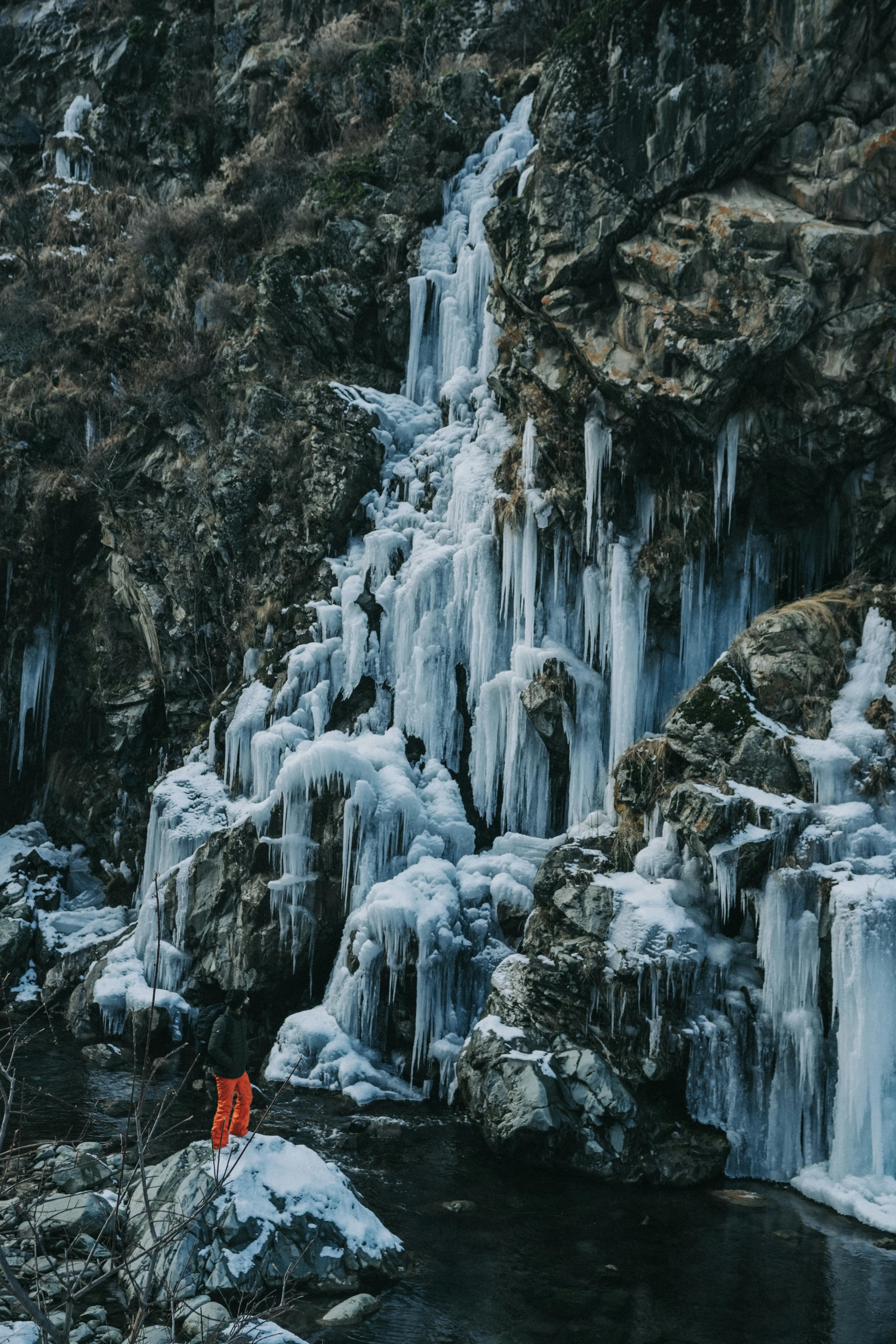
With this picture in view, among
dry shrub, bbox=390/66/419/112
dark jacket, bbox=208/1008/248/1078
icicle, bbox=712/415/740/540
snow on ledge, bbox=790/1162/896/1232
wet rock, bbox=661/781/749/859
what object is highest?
dry shrub, bbox=390/66/419/112

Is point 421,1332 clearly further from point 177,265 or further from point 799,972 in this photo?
point 177,265

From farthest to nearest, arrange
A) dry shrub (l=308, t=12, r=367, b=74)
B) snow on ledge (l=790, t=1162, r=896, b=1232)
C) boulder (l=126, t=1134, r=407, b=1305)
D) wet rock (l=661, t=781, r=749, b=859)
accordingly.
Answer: dry shrub (l=308, t=12, r=367, b=74)
wet rock (l=661, t=781, r=749, b=859)
snow on ledge (l=790, t=1162, r=896, b=1232)
boulder (l=126, t=1134, r=407, b=1305)

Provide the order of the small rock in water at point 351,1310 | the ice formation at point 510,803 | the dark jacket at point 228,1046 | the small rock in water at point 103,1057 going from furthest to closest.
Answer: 1. the small rock in water at point 103,1057
2. the ice formation at point 510,803
3. the dark jacket at point 228,1046
4. the small rock in water at point 351,1310

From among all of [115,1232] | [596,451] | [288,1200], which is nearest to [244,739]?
[596,451]

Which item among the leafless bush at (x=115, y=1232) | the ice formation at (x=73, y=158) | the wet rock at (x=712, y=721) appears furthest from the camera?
the ice formation at (x=73, y=158)

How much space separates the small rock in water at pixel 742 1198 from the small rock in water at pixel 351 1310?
135 inches

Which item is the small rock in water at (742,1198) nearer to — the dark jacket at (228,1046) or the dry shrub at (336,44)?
the dark jacket at (228,1046)

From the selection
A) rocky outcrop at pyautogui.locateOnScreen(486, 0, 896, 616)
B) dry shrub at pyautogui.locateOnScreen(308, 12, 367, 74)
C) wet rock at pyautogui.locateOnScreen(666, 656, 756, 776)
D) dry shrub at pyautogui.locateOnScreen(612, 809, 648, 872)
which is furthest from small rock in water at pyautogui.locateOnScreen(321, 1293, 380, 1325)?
dry shrub at pyautogui.locateOnScreen(308, 12, 367, 74)

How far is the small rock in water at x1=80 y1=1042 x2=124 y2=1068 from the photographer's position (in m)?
12.3

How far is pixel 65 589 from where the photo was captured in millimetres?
19438

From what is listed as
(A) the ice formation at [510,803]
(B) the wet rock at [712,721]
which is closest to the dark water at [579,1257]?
(A) the ice formation at [510,803]

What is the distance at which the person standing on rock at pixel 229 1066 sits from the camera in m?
7.05

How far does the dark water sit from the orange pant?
0.57 metres

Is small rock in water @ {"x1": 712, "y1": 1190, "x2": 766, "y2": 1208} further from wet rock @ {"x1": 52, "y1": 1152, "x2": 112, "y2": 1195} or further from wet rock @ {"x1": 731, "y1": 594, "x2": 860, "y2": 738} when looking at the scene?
wet rock @ {"x1": 52, "y1": 1152, "x2": 112, "y2": 1195}
